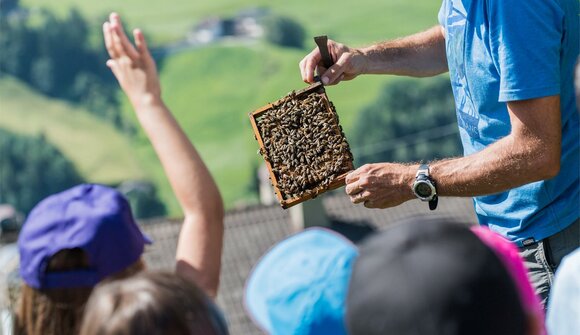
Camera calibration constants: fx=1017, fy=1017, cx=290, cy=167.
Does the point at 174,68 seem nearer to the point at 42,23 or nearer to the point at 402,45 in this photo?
the point at 42,23

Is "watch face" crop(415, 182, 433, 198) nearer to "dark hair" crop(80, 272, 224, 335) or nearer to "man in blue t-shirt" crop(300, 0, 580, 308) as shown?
"man in blue t-shirt" crop(300, 0, 580, 308)

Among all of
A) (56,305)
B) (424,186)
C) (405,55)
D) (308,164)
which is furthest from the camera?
(405,55)

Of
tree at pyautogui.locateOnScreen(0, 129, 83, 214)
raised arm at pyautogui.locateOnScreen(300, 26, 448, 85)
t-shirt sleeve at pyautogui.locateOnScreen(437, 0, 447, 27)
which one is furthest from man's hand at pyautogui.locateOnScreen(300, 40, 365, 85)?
tree at pyautogui.locateOnScreen(0, 129, 83, 214)

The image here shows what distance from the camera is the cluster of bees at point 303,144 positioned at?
5.14 meters

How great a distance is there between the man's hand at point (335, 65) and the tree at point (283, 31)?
6907 cm

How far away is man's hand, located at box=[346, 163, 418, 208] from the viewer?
15.7ft

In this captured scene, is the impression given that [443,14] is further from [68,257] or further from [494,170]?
[68,257]

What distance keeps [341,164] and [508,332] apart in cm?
262

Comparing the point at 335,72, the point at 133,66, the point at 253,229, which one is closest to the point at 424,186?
the point at 335,72

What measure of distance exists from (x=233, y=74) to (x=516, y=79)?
70.3m

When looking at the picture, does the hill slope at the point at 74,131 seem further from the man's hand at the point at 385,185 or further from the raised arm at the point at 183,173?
the man's hand at the point at 385,185

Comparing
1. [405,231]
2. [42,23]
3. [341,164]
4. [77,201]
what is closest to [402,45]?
[341,164]

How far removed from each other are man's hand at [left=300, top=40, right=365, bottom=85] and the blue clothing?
7.64 ft

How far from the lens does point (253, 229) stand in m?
34.5
